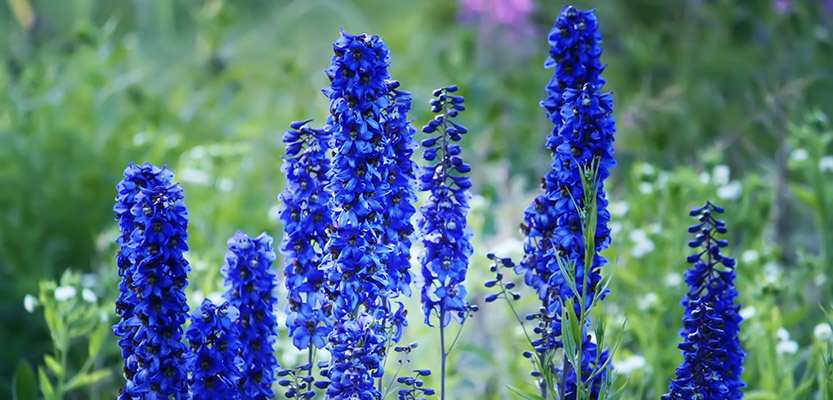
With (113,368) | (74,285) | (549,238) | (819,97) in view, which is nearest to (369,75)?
(549,238)

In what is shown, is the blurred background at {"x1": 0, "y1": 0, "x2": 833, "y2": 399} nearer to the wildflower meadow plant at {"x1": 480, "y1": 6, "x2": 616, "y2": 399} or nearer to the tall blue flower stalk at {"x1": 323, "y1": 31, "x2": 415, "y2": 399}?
the wildflower meadow plant at {"x1": 480, "y1": 6, "x2": 616, "y2": 399}

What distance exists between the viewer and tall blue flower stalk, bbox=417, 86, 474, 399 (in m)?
2.27

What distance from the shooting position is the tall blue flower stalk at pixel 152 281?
2.07 meters

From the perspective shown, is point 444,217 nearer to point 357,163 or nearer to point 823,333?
point 357,163

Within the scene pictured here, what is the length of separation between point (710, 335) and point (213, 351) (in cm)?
128

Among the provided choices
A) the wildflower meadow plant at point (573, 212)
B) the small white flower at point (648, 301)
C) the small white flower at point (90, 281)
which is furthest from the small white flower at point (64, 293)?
the small white flower at point (648, 301)

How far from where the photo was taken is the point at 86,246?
470cm

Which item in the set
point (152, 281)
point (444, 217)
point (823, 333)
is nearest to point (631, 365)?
point (823, 333)

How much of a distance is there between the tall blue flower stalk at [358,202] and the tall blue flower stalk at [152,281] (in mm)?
375

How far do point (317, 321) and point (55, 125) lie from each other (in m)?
2.95

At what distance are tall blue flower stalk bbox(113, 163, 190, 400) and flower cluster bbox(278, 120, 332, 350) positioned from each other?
0.29m

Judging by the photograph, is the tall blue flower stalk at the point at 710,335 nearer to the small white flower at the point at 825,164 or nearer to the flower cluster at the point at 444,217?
the flower cluster at the point at 444,217

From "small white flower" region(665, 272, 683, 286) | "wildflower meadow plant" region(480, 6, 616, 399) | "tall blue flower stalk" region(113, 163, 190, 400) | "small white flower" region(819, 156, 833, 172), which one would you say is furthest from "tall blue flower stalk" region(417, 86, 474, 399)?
"small white flower" region(819, 156, 833, 172)

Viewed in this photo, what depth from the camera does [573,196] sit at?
2.21 meters
